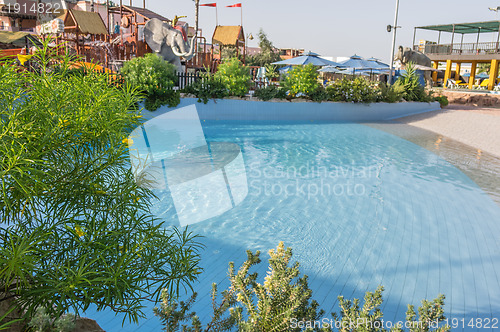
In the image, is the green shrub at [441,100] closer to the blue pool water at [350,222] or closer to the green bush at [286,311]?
the blue pool water at [350,222]

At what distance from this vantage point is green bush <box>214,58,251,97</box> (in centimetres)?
1583

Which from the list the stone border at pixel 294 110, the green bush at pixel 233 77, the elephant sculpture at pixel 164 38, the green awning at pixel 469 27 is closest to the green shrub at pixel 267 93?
the stone border at pixel 294 110

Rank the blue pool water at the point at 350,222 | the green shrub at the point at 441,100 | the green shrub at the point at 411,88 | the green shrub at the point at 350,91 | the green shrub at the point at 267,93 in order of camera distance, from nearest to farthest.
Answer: the blue pool water at the point at 350,222, the green shrub at the point at 267,93, the green shrub at the point at 350,91, the green shrub at the point at 411,88, the green shrub at the point at 441,100

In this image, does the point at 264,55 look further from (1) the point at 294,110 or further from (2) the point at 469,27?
(1) the point at 294,110

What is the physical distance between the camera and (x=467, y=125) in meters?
16.4

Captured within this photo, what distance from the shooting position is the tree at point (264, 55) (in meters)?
38.5

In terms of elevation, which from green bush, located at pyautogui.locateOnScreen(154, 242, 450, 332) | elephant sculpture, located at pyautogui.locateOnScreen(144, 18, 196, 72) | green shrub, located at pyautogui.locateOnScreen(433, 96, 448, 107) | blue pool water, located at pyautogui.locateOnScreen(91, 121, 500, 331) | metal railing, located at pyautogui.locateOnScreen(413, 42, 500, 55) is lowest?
blue pool water, located at pyautogui.locateOnScreen(91, 121, 500, 331)

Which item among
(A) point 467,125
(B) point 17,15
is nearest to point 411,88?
(A) point 467,125

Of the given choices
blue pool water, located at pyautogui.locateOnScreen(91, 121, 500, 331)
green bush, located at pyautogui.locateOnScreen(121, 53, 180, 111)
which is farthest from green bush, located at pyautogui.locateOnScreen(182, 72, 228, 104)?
blue pool water, located at pyautogui.locateOnScreen(91, 121, 500, 331)

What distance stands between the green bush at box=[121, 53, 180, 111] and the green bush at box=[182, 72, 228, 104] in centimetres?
91

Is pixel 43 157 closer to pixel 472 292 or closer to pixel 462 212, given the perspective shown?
pixel 472 292

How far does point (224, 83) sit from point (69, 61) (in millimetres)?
14199

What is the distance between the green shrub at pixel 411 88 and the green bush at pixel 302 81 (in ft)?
19.5

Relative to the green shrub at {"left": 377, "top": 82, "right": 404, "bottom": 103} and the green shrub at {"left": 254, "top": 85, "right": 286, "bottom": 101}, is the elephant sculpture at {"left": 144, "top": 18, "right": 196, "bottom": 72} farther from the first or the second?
the green shrub at {"left": 377, "top": 82, "right": 404, "bottom": 103}
